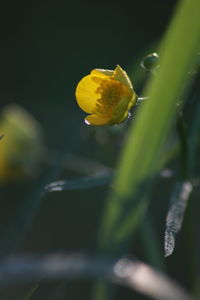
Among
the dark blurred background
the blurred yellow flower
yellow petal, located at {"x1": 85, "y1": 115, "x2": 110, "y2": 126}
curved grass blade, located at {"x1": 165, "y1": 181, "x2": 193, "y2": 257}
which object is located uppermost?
yellow petal, located at {"x1": 85, "y1": 115, "x2": 110, "y2": 126}

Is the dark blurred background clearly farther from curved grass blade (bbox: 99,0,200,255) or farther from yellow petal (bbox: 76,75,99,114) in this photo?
curved grass blade (bbox: 99,0,200,255)

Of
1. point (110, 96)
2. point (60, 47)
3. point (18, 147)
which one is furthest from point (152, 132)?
point (60, 47)

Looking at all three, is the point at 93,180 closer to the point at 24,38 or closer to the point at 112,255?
the point at 112,255

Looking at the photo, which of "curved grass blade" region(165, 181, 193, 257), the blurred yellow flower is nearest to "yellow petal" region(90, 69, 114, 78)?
"curved grass blade" region(165, 181, 193, 257)

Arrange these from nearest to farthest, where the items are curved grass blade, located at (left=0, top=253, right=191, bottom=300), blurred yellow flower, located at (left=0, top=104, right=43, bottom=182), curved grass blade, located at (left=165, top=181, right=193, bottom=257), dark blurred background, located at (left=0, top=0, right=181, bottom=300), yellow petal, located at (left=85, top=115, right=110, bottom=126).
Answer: curved grass blade, located at (left=0, top=253, right=191, bottom=300) → curved grass blade, located at (left=165, top=181, right=193, bottom=257) → yellow petal, located at (left=85, top=115, right=110, bottom=126) → blurred yellow flower, located at (left=0, top=104, right=43, bottom=182) → dark blurred background, located at (left=0, top=0, right=181, bottom=300)

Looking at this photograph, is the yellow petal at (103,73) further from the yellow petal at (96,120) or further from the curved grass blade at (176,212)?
the curved grass blade at (176,212)

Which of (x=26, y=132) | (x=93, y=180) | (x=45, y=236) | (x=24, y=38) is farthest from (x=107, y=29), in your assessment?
(x=93, y=180)

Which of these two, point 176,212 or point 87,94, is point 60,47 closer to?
point 87,94
